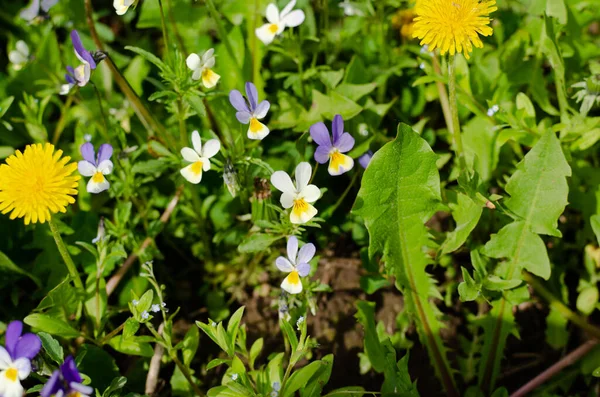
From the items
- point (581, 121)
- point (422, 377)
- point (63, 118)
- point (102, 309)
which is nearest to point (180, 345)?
point (102, 309)

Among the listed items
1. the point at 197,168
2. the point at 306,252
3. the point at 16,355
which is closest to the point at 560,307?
the point at 306,252

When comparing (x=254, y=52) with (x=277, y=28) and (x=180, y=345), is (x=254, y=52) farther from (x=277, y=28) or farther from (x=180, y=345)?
(x=180, y=345)

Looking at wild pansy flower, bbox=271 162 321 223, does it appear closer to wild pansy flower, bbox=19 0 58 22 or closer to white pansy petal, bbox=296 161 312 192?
white pansy petal, bbox=296 161 312 192

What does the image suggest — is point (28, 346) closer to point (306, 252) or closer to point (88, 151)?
point (88, 151)

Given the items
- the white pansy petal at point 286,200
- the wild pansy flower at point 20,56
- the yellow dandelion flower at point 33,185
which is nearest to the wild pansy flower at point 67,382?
the yellow dandelion flower at point 33,185

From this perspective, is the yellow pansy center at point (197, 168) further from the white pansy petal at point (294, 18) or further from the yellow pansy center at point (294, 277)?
the white pansy petal at point (294, 18)

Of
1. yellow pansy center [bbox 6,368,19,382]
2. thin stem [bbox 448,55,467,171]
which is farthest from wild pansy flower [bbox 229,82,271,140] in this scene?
yellow pansy center [bbox 6,368,19,382]
